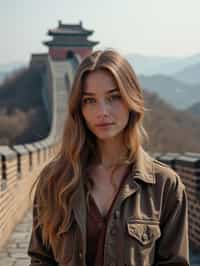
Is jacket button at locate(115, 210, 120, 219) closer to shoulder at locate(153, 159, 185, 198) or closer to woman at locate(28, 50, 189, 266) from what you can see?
woman at locate(28, 50, 189, 266)

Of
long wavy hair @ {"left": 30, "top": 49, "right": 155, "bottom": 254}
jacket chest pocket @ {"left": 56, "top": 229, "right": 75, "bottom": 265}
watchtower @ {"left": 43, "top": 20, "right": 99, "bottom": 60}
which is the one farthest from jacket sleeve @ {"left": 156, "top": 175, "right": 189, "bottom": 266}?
watchtower @ {"left": 43, "top": 20, "right": 99, "bottom": 60}

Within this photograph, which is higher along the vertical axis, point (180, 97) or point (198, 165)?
point (198, 165)

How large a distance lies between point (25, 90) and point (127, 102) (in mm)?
41954

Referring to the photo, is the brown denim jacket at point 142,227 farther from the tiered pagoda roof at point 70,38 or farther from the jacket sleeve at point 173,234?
the tiered pagoda roof at point 70,38

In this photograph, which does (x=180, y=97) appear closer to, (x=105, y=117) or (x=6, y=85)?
(x=6, y=85)

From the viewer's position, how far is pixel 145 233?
5.85ft

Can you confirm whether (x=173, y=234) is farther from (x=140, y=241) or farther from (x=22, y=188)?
(x=22, y=188)

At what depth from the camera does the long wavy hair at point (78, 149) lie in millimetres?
1878

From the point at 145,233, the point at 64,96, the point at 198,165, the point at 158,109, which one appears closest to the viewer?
the point at 145,233

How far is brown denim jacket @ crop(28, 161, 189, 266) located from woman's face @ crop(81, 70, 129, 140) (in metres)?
0.17

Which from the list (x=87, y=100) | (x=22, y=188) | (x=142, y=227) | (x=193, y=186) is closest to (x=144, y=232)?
(x=142, y=227)

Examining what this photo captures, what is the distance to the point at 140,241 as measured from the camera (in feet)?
5.81

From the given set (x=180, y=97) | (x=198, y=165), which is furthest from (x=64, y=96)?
(x=180, y=97)

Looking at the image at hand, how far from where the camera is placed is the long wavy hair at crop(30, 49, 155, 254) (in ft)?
6.16
